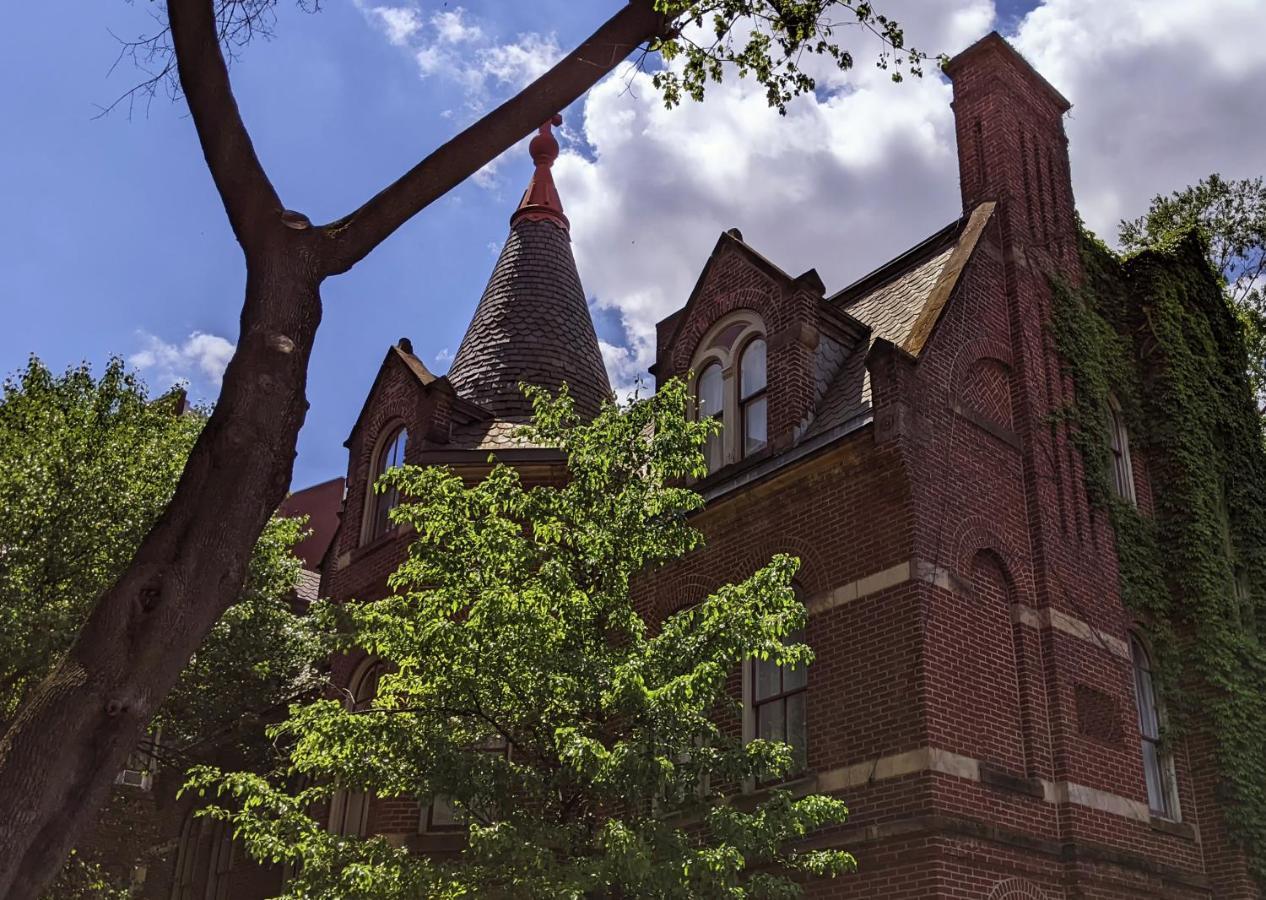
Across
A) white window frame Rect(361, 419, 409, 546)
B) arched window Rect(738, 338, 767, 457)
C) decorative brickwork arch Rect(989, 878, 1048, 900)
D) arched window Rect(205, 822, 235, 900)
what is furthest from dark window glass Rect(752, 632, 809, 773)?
arched window Rect(205, 822, 235, 900)

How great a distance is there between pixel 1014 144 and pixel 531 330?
308 inches

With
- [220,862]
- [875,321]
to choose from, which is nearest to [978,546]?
[875,321]

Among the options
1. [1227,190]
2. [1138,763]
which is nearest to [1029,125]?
[1138,763]

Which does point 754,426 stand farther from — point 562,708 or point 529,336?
point 562,708

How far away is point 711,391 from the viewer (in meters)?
16.9

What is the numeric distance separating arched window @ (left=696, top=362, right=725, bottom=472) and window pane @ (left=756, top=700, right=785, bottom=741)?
343 centimetres

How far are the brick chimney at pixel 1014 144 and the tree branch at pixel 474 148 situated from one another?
397 inches

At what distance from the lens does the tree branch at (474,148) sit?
295 inches

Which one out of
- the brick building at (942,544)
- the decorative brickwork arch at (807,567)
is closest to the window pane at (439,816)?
the brick building at (942,544)

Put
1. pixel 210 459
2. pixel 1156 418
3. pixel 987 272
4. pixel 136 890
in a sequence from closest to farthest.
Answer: pixel 210 459 → pixel 987 272 → pixel 1156 418 → pixel 136 890

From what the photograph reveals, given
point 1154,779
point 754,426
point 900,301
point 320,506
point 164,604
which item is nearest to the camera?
point 164,604

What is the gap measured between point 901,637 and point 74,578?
34.5ft

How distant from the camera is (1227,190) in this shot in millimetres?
27609

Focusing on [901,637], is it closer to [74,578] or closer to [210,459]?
[210,459]
